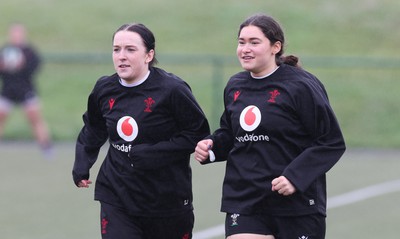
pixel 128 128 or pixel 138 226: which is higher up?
pixel 128 128

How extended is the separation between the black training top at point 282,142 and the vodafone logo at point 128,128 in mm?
662

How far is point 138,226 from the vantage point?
21.1 feet

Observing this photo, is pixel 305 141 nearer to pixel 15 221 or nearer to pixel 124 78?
pixel 124 78

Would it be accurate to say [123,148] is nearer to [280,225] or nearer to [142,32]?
[142,32]

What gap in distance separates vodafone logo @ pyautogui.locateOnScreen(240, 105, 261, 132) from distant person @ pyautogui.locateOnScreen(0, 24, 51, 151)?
401 inches

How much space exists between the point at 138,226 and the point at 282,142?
1.09 metres

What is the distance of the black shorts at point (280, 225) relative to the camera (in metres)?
5.96

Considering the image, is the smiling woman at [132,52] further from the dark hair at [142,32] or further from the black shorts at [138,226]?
the black shorts at [138,226]

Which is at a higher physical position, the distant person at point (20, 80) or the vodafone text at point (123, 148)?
the distant person at point (20, 80)

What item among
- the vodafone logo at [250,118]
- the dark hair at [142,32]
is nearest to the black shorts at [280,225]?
the vodafone logo at [250,118]

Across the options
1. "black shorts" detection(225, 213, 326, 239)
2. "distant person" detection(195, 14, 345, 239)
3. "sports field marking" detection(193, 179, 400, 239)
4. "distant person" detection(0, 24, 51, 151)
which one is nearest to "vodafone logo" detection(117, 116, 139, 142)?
"distant person" detection(195, 14, 345, 239)

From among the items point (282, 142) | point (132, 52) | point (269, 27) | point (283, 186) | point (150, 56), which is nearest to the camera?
point (283, 186)

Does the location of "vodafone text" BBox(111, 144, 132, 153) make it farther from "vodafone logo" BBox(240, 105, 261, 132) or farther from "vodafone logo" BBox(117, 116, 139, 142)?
"vodafone logo" BBox(240, 105, 261, 132)

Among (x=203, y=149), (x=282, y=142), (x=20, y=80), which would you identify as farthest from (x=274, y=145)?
(x=20, y=80)
